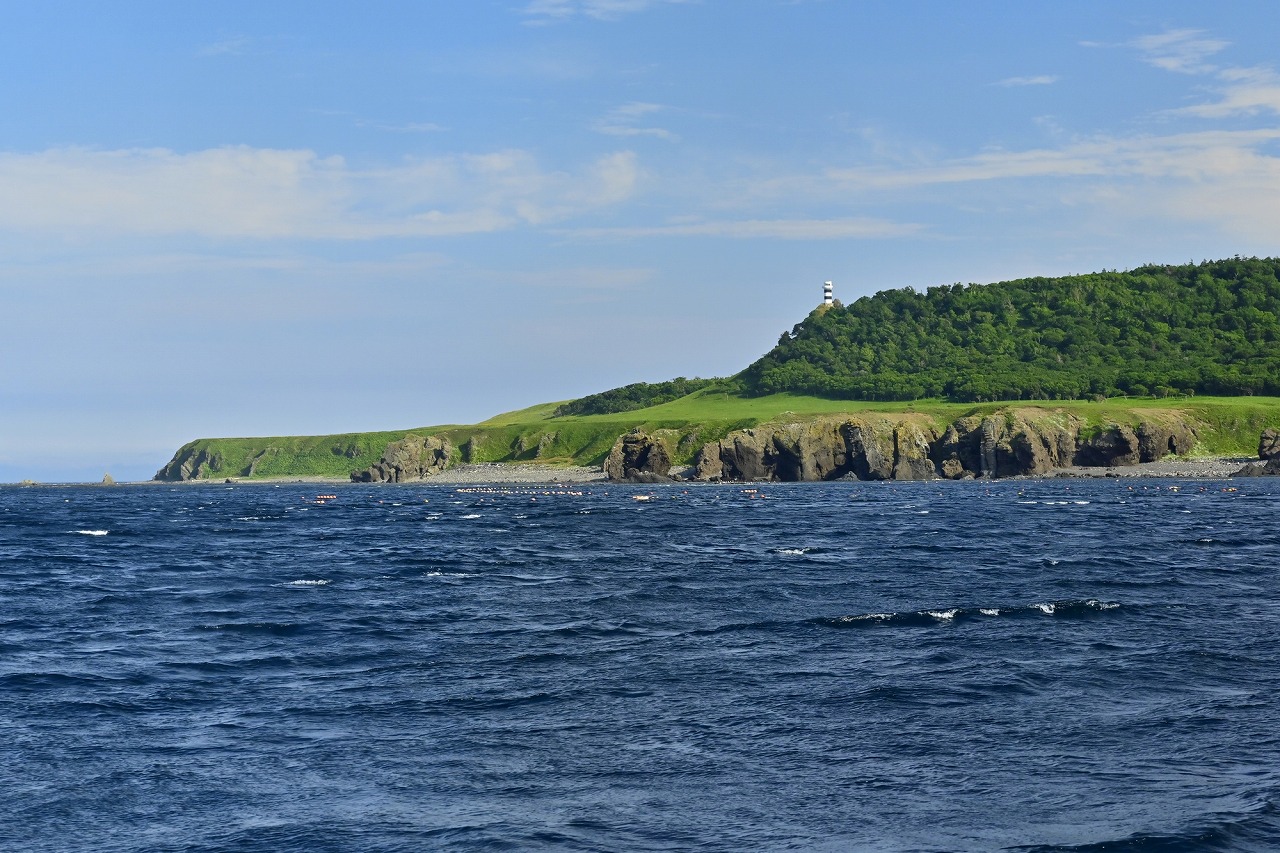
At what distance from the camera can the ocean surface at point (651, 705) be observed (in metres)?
17.3

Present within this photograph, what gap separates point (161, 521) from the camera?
341 feet

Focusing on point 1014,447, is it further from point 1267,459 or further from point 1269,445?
point 1269,445

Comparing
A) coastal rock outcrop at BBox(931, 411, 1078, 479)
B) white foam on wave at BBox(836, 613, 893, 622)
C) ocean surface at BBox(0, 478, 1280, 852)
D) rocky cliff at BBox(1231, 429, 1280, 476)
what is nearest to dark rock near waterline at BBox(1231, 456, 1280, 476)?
rocky cliff at BBox(1231, 429, 1280, 476)

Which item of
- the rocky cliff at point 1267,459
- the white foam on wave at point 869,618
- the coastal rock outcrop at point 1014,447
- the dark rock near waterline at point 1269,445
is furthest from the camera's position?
the coastal rock outcrop at point 1014,447

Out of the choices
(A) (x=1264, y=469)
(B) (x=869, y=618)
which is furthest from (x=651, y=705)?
(A) (x=1264, y=469)

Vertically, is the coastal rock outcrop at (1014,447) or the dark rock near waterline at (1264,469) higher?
the coastal rock outcrop at (1014,447)

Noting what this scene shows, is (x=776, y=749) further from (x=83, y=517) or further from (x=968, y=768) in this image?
(x=83, y=517)

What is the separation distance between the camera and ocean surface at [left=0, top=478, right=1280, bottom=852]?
56.9ft

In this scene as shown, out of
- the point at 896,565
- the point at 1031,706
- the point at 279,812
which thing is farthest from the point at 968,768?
the point at 896,565

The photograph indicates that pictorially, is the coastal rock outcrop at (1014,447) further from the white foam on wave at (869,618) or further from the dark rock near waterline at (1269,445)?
the white foam on wave at (869,618)

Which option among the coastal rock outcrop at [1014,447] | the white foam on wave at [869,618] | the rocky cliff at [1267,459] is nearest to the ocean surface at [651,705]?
the white foam on wave at [869,618]

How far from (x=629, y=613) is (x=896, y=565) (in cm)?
1794

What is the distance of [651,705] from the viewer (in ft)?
82.0

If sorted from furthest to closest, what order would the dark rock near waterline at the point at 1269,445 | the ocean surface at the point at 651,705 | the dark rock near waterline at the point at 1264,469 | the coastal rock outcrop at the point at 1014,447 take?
the coastal rock outcrop at the point at 1014,447
the dark rock near waterline at the point at 1269,445
the dark rock near waterline at the point at 1264,469
the ocean surface at the point at 651,705
